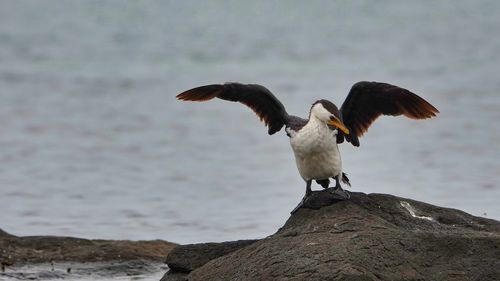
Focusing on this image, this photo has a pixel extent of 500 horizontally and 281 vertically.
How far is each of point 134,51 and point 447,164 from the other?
1209 cm

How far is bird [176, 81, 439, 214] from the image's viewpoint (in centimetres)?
1043

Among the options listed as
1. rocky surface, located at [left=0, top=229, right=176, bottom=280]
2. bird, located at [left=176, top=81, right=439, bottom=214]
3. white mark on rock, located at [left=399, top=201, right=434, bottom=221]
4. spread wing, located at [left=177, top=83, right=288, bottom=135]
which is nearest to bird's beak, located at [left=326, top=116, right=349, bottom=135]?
bird, located at [left=176, top=81, right=439, bottom=214]

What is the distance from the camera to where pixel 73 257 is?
12312 mm

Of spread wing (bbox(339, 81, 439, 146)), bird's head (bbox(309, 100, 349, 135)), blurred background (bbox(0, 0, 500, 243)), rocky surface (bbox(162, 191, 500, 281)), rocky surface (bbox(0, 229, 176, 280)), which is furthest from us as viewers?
blurred background (bbox(0, 0, 500, 243))

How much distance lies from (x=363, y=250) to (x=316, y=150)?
1622 mm

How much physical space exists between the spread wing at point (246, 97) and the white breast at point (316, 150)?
0.85m

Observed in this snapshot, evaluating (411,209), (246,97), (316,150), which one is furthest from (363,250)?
(246,97)

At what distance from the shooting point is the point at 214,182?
1750cm

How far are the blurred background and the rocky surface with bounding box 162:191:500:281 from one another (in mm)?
4052

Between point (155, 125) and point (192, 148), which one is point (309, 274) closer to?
point (192, 148)

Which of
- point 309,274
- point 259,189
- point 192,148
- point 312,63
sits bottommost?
point 309,274

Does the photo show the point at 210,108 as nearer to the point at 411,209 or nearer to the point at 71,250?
the point at 71,250

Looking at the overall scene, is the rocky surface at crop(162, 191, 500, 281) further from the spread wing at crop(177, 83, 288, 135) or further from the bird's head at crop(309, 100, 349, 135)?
the spread wing at crop(177, 83, 288, 135)

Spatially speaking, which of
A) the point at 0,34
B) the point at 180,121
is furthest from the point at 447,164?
the point at 0,34
